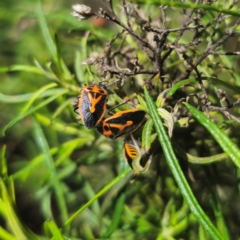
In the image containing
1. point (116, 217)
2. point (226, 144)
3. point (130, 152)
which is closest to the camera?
point (226, 144)

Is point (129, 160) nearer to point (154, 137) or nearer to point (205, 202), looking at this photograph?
point (154, 137)

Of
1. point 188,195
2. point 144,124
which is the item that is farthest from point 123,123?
point 188,195

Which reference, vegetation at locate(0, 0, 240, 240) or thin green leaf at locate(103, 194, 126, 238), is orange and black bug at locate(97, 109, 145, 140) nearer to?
vegetation at locate(0, 0, 240, 240)

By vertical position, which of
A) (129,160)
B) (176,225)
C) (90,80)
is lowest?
(176,225)

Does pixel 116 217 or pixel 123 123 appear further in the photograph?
pixel 116 217

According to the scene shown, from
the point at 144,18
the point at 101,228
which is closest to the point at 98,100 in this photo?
the point at 144,18

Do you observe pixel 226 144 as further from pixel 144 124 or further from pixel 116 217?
pixel 116 217

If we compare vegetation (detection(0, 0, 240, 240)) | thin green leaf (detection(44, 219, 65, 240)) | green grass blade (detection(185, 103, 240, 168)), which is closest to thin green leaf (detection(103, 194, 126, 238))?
vegetation (detection(0, 0, 240, 240))
